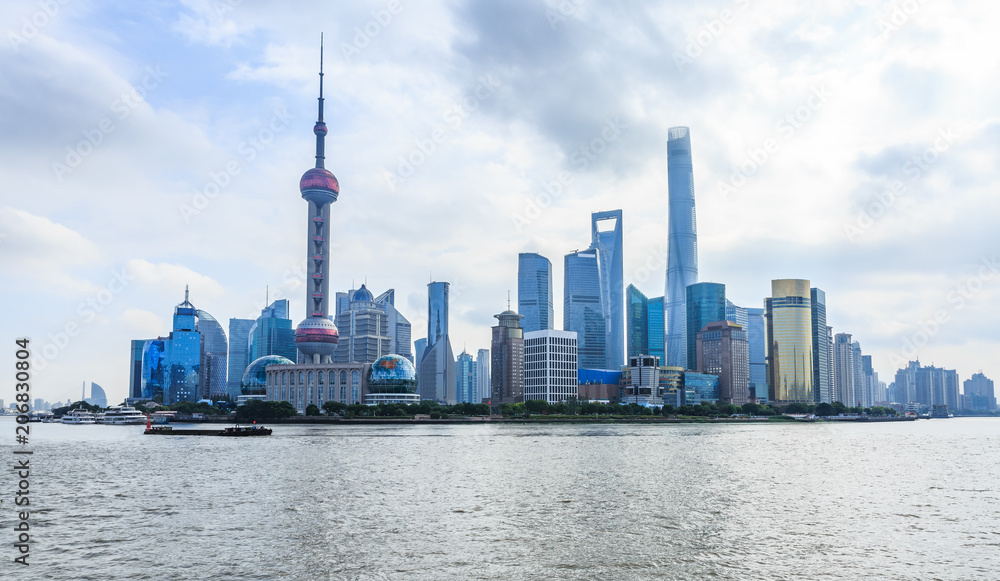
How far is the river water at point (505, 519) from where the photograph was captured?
44719mm

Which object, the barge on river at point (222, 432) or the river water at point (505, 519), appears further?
the barge on river at point (222, 432)

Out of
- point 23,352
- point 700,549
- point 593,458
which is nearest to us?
point 23,352

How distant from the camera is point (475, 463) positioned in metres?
105

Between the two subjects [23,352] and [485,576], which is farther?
[485,576]

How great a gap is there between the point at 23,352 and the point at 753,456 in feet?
357

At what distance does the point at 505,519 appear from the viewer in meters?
59.5

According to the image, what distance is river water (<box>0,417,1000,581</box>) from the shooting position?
44719 mm

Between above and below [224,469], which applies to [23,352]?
above

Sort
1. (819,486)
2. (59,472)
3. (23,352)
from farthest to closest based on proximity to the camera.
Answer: (59,472), (819,486), (23,352)

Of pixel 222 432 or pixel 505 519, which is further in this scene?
pixel 222 432

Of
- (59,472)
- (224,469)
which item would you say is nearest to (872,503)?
(224,469)

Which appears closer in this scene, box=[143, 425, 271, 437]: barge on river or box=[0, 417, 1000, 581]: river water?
box=[0, 417, 1000, 581]: river water

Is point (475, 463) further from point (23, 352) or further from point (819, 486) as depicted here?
point (23, 352)

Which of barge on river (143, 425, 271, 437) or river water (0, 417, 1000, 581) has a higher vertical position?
river water (0, 417, 1000, 581)
